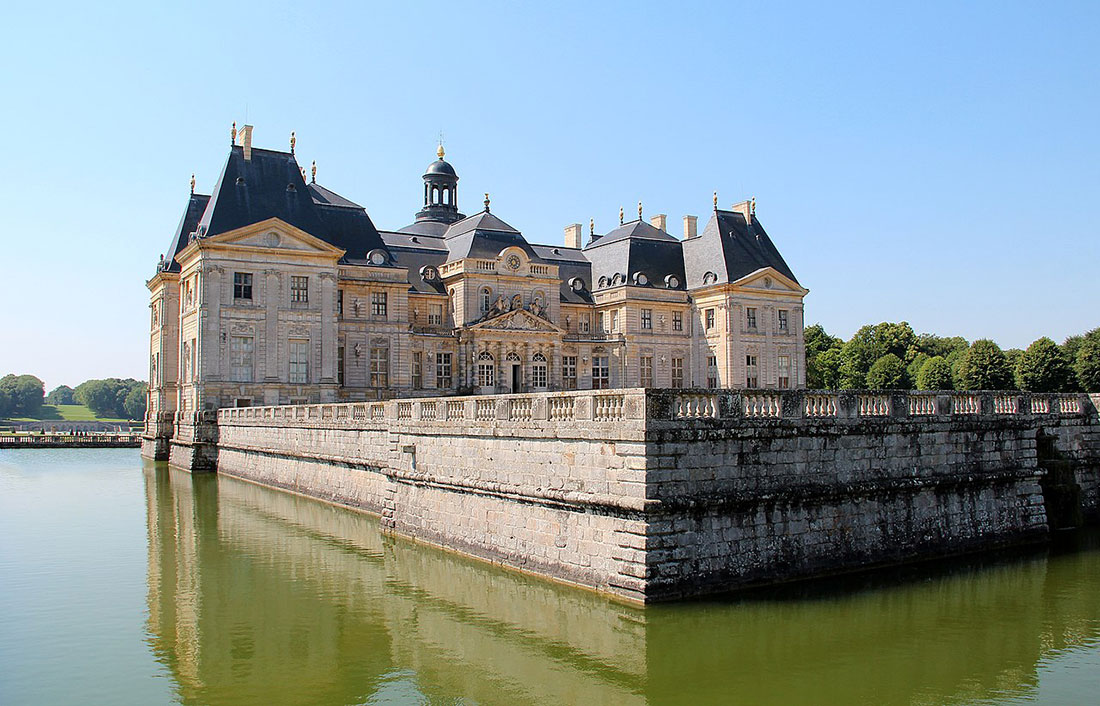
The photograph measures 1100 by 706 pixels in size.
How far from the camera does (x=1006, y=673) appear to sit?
11.6 metres

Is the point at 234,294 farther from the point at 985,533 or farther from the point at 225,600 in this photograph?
the point at 985,533

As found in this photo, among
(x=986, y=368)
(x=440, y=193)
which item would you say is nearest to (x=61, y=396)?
(x=440, y=193)

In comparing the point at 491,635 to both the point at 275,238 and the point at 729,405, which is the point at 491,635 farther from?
the point at 275,238

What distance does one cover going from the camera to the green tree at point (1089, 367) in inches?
2044

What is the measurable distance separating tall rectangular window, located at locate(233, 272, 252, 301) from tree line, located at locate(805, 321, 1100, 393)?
125 feet

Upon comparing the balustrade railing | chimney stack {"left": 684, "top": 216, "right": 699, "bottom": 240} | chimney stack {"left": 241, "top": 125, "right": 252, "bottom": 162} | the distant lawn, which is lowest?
the distant lawn

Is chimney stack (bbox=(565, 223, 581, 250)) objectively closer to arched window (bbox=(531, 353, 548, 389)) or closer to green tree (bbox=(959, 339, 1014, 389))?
arched window (bbox=(531, 353, 548, 389))

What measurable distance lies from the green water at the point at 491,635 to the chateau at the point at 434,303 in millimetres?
22747

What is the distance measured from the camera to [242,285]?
135ft

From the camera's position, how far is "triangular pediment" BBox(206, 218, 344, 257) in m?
40.9

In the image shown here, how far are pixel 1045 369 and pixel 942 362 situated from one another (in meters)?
10.4

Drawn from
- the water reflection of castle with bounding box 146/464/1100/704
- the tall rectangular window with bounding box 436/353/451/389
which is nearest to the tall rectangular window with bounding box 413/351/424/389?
the tall rectangular window with bounding box 436/353/451/389

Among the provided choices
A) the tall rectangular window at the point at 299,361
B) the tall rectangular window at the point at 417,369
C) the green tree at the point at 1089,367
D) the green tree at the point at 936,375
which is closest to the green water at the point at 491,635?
the tall rectangular window at the point at 299,361

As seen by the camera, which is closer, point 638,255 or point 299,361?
point 299,361
